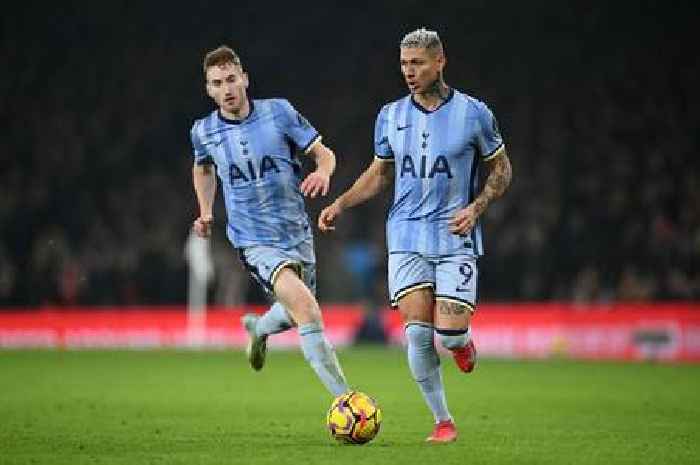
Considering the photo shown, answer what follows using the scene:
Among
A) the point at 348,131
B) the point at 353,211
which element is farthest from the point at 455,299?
the point at 348,131

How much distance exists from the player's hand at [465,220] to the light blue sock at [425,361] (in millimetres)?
651

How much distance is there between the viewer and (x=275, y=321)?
36.8 feet

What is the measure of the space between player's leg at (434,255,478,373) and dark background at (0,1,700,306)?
1382 cm

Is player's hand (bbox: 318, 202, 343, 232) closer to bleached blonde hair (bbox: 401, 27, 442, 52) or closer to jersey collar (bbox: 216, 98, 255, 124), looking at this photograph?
bleached blonde hair (bbox: 401, 27, 442, 52)

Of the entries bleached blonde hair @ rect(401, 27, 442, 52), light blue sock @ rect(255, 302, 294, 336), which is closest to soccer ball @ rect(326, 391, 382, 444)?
light blue sock @ rect(255, 302, 294, 336)

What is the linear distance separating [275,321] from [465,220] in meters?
2.53

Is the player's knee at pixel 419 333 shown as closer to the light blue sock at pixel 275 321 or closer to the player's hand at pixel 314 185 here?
the player's hand at pixel 314 185

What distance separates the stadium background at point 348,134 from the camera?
24.8m

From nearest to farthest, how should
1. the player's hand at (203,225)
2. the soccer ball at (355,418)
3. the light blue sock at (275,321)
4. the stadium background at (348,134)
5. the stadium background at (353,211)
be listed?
the soccer ball at (355,418)
the player's hand at (203,225)
the light blue sock at (275,321)
the stadium background at (353,211)
the stadium background at (348,134)

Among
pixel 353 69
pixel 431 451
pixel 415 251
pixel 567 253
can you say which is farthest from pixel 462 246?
pixel 353 69

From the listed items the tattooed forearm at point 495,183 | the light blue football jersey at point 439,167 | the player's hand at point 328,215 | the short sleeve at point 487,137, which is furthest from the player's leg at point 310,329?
the short sleeve at point 487,137

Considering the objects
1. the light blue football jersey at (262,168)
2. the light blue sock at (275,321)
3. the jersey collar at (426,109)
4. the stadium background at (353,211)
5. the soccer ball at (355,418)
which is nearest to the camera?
the soccer ball at (355,418)

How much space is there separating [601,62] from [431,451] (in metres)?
21.3

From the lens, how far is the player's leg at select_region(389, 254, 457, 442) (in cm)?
934
